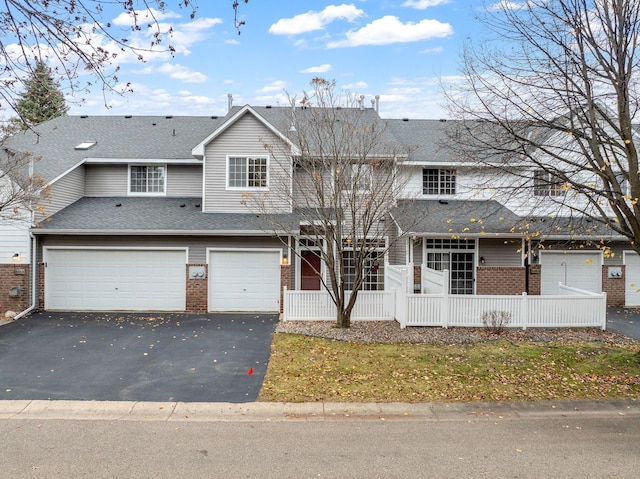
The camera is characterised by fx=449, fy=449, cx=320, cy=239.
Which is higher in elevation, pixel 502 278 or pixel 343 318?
pixel 502 278

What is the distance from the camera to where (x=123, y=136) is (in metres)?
19.9

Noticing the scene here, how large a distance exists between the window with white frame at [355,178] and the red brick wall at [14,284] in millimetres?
11108

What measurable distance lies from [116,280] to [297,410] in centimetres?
1106

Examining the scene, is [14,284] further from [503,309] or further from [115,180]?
[503,309]

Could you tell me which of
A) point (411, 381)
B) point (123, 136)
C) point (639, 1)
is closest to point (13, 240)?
point (123, 136)

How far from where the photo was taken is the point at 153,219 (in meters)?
15.9

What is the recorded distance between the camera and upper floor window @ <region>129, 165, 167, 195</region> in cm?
1823

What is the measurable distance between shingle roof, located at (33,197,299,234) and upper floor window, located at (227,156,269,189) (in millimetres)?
1190

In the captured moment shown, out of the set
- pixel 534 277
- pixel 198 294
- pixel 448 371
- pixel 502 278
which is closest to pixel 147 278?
pixel 198 294

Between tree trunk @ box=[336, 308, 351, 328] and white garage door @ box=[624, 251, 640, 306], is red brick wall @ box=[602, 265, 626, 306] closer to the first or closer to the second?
white garage door @ box=[624, 251, 640, 306]

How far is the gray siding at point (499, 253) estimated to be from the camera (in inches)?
651

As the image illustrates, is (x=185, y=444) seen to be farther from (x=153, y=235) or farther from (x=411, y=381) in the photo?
(x=153, y=235)

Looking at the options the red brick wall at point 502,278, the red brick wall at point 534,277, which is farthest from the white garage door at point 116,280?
the red brick wall at point 534,277

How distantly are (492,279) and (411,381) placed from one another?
8835mm
